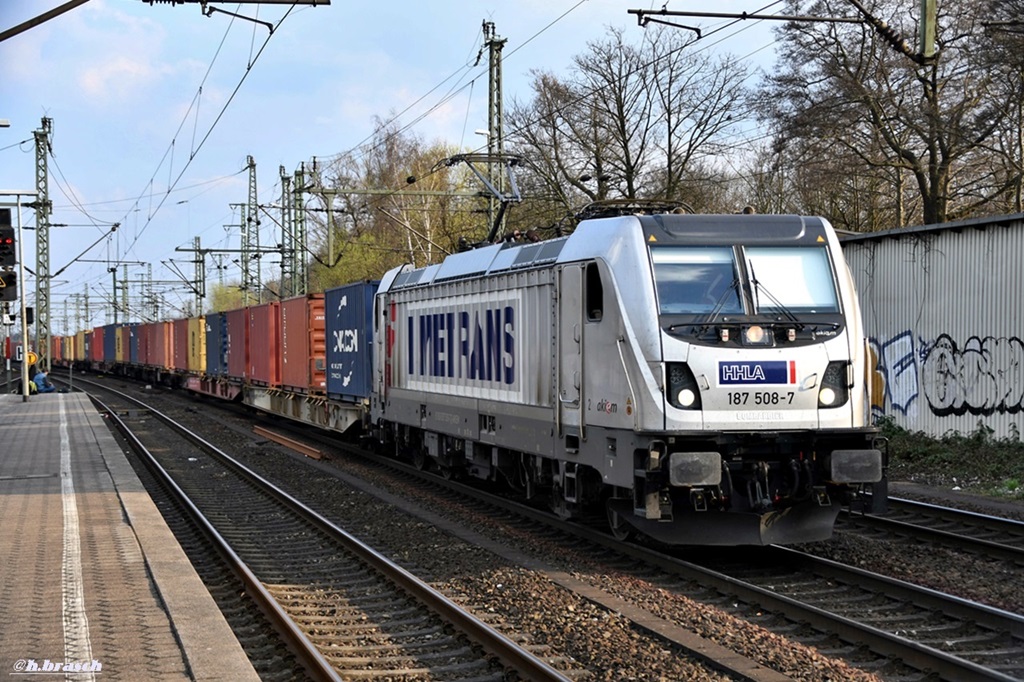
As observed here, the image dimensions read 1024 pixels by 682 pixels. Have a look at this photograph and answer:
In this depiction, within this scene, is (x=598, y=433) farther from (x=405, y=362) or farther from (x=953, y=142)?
(x=953, y=142)

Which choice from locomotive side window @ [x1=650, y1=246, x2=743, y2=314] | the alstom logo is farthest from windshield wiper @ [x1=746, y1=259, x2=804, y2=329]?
the alstom logo

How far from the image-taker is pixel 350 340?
22281 millimetres

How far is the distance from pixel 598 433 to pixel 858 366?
94.5 inches

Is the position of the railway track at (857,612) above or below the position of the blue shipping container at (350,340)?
below

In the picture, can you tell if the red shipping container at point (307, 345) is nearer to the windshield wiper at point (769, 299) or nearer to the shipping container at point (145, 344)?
the windshield wiper at point (769, 299)

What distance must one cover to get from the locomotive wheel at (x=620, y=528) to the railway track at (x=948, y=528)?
8.53 feet

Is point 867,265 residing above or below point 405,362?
above

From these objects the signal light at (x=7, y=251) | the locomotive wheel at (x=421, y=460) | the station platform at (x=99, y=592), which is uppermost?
the signal light at (x=7, y=251)

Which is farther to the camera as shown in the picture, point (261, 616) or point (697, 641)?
point (261, 616)

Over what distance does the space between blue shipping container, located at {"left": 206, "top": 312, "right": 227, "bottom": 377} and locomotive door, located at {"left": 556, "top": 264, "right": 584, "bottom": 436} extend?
27008 mm

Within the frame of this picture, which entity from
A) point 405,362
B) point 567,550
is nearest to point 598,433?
point 567,550

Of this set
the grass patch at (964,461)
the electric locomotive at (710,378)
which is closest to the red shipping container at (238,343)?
the grass patch at (964,461)

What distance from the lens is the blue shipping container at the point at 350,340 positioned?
21.1 m

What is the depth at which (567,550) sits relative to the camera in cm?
1136
